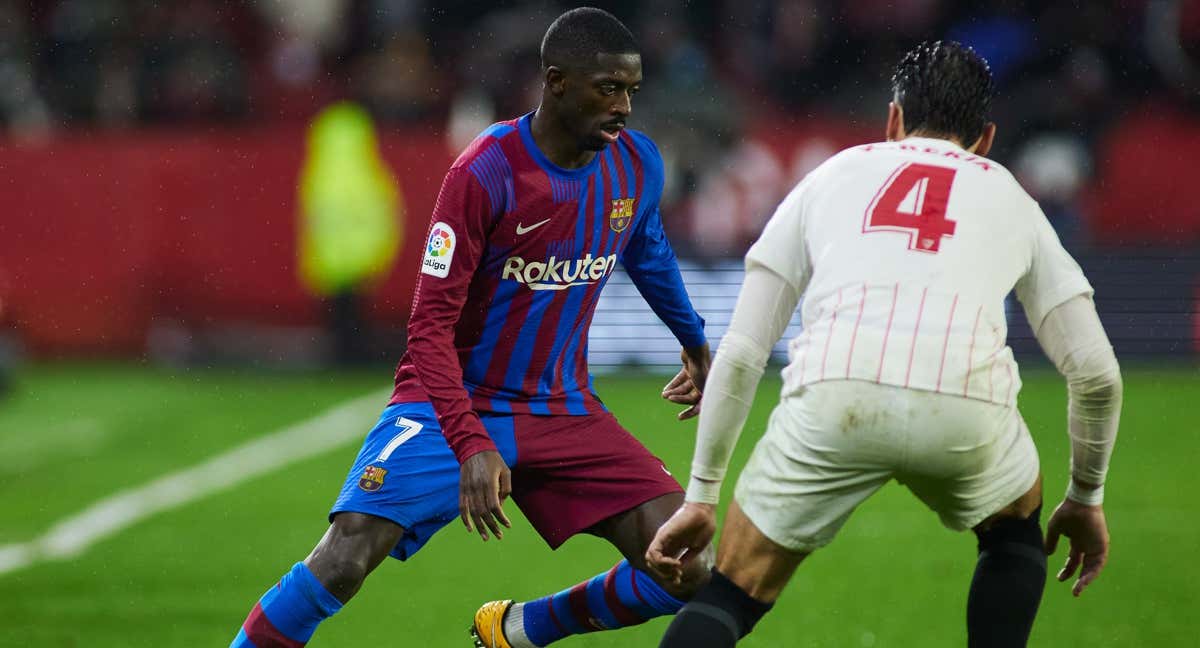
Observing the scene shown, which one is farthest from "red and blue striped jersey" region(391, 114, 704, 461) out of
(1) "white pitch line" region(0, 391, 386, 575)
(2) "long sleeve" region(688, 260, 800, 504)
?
(1) "white pitch line" region(0, 391, 386, 575)

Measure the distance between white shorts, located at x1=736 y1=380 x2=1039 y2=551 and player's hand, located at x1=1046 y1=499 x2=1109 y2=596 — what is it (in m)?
0.29

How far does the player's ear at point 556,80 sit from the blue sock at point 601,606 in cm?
141

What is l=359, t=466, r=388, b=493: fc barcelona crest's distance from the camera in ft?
15.2

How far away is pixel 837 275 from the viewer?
3764mm

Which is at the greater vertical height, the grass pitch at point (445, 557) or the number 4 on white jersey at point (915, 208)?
the number 4 on white jersey at point (915, 208)

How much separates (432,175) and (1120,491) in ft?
24.2

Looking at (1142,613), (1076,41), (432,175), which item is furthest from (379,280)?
(1142,613)

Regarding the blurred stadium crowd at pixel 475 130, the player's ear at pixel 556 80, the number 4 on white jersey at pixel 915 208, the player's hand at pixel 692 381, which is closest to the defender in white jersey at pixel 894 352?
the number 4 on white jersey at pixel 915 208

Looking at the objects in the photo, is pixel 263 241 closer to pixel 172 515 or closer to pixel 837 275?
pixel 172 515

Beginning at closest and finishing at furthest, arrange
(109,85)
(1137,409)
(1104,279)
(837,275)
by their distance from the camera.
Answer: (837,275) < (1137,409) < (1104,279) < (109,85)

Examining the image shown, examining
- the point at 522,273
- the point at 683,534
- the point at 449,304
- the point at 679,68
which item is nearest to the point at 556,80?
the point at 522,273

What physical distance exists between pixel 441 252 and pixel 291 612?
104 cm

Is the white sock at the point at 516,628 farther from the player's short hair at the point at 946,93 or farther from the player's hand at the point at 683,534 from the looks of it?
the player's short hair at the point at 946,93

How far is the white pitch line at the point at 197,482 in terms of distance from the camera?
7.87 metres
